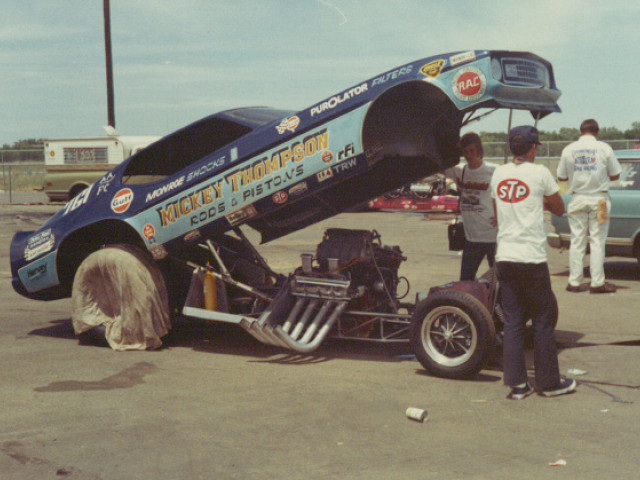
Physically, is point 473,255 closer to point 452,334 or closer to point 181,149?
point 452,334

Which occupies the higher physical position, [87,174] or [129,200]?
[87,174]

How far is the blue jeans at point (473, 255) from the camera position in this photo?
24.3 feet

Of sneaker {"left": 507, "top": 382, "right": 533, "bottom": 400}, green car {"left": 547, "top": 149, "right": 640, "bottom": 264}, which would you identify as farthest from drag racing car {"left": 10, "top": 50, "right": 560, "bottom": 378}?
green car {"left": 547, "top": 149, "right": 640, "bottom": 264}

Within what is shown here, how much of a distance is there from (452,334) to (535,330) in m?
0.68

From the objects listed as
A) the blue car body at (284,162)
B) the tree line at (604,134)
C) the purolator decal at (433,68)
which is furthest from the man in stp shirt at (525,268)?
the tree line at (604,134)

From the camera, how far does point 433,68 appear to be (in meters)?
6.26

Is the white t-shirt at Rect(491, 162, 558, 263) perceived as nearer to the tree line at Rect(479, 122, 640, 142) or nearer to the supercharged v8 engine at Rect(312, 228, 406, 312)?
the supercharged v8 engine at Rect(312, 228, 406, 312)

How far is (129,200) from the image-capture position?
7.48 metres

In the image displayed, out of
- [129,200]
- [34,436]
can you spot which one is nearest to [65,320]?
[129,200]

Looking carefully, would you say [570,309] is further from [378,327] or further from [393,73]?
[393,73]

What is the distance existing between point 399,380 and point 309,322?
3.72ft

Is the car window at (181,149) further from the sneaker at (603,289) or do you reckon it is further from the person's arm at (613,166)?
the sneaker at (603,289)

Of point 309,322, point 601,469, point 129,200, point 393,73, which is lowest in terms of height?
point 601,469

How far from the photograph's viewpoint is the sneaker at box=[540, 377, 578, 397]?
5746 millimetres
